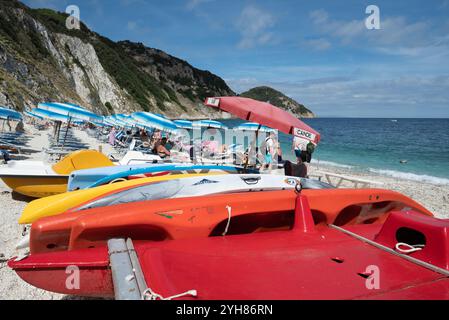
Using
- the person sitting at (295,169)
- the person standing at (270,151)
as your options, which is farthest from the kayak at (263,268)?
the person standing at (270,151)

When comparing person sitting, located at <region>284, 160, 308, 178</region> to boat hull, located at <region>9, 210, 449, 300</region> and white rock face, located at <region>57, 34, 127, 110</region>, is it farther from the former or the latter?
white rock face, located at <region>57, 34, 127, 110</region>

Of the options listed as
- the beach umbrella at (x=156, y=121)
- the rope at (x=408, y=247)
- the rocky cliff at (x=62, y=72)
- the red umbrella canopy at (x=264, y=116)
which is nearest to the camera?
the rope at (x=408, y=247)

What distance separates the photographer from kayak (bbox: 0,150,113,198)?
6.35 meters

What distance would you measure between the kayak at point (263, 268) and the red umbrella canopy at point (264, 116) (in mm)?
3034

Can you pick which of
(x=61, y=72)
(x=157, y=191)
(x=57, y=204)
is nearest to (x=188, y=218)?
(x=157, y=191)

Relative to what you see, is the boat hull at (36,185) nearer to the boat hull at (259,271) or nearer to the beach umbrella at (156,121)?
the boat hull at (259,271)

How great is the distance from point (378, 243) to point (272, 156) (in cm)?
864

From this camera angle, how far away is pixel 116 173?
575 cm

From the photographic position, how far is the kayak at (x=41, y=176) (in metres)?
6.35

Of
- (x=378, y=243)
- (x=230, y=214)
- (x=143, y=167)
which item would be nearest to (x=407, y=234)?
(x=378, y=243)

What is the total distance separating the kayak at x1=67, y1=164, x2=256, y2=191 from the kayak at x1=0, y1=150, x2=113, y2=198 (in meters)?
1.04

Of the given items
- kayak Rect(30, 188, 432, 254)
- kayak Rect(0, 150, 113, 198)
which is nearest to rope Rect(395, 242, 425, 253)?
kayak Rect(30, 188, 432, 254)
